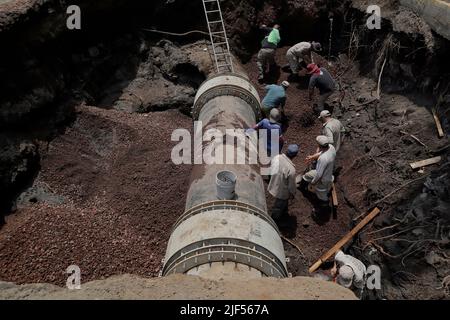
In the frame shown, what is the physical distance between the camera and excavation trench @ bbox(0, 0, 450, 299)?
6047 mm

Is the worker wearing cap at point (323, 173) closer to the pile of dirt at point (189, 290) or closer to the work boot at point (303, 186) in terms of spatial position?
the work boot at point (303, 186)

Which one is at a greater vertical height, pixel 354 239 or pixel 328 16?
pixel 328 16

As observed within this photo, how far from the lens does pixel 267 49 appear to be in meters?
10.1

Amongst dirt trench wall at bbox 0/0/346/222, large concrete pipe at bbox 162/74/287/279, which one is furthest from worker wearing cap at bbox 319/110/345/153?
dirt trench wall at bbox 0/0/346/222

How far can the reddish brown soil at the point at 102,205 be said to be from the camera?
19.7 ft

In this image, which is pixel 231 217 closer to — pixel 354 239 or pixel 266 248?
pixel 266 248

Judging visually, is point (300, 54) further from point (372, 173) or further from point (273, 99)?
point (372, 173)

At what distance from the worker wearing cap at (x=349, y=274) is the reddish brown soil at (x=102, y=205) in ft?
9.28

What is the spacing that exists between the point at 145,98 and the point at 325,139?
4.74 meters

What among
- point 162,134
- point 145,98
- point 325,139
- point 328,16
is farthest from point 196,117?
point 328,16

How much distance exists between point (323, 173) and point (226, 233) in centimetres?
297

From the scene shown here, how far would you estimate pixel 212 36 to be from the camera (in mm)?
10578
